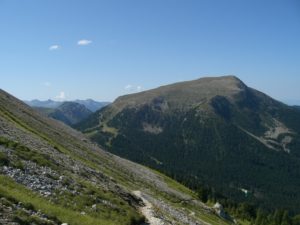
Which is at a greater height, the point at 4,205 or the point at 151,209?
the point at 4,205

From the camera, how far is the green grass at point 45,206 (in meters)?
27.9

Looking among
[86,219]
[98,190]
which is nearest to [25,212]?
[86,219]

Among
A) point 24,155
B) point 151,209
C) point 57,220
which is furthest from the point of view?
point 151,209

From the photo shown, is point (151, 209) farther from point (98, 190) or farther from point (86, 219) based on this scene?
point (86, 219)

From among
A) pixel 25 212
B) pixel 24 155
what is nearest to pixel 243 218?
pixel 24 155

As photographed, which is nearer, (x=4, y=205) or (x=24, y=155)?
(x=4, y=205)

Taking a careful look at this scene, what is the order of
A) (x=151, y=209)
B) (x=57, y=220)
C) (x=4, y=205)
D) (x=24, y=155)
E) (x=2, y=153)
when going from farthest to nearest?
(x=151, y=209), (x=24, y=155), (x=2, y=153), (x=57, y=220), (x=4, y=205)

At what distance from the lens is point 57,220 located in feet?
89.7

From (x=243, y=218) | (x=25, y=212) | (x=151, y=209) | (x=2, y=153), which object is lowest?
(x=243, y=218)

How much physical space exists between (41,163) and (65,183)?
17.5 ft

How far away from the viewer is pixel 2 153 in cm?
3719

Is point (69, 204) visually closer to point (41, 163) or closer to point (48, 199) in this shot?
point (48, 199)

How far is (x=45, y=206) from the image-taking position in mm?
29078

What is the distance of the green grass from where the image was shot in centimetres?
2788
